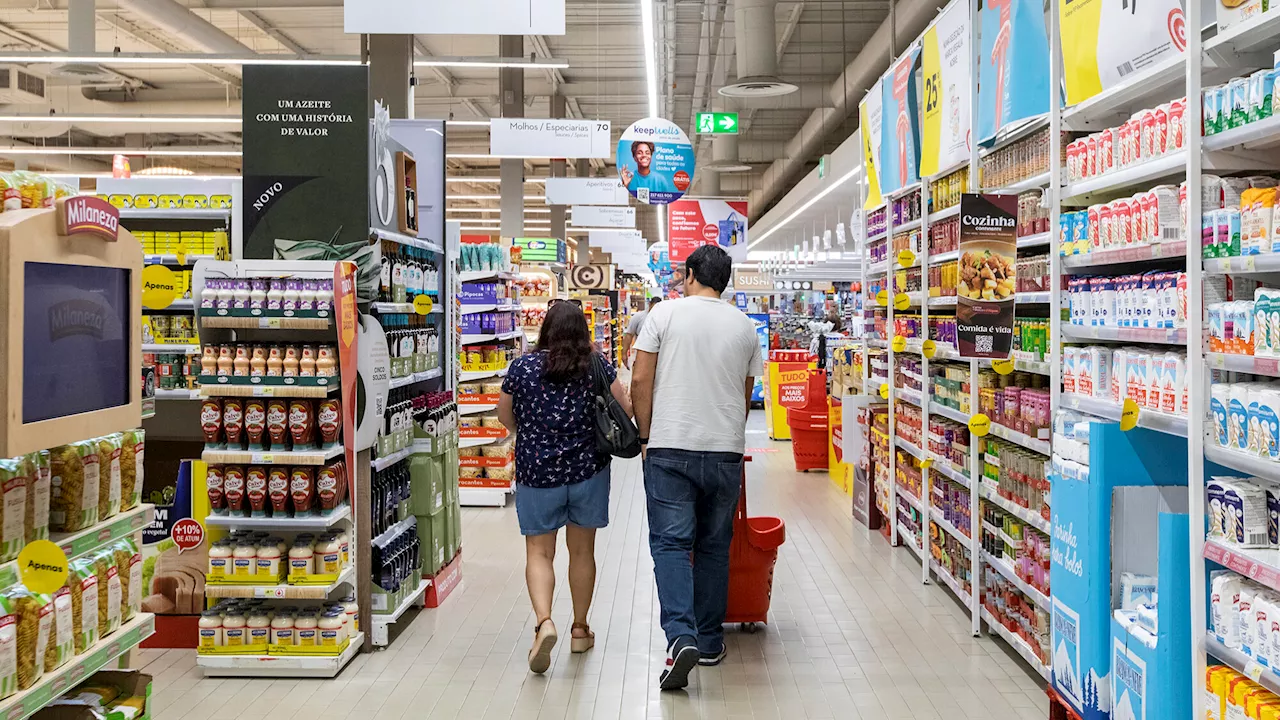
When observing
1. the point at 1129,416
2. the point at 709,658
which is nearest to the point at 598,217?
the point at 709,658

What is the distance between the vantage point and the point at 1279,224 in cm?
276

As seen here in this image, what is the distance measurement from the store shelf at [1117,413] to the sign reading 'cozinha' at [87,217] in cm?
296

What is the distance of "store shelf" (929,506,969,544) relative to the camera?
5742 mm

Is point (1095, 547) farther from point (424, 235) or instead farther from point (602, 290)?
point (602, 290)

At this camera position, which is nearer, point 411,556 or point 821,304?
point 411,556

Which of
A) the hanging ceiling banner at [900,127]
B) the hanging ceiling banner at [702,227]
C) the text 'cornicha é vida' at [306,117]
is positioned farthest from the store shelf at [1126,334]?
the hanging ceiling banner at [702,227]

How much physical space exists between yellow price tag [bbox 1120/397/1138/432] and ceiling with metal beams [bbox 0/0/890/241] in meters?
9.32

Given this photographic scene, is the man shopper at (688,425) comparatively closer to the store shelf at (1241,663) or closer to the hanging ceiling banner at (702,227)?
the store shelf at (1241,663)

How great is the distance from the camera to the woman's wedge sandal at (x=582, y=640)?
5.13 meters

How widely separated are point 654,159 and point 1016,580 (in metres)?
7.83

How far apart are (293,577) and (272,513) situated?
31 centimetres

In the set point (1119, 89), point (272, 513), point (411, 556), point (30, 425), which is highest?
point (1119, 89)

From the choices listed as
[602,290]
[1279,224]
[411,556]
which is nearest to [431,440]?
[411,556]

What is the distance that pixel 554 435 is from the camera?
4766 mm
